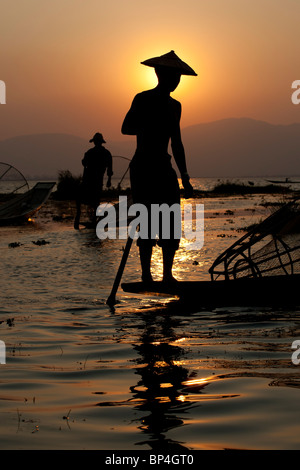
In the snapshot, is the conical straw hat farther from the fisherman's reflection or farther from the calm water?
the fisherman's reflection

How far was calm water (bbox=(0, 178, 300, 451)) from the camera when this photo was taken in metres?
3.59

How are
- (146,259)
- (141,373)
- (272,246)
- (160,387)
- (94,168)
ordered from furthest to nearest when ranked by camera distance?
(94,168) → (272,246) → (146,259) → (141,373) → (160,387)

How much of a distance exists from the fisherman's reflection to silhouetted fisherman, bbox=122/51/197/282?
5.40 feet

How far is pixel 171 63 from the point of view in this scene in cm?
725

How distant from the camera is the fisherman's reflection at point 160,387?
3637 millimetres

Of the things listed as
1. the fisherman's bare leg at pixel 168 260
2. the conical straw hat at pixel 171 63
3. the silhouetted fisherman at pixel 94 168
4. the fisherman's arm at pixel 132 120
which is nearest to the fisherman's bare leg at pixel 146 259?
the fisherman's bare leg at pixel 168 260

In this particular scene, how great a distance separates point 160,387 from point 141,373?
41cm

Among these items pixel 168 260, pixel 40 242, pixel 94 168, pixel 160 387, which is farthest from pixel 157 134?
pixel 94 168

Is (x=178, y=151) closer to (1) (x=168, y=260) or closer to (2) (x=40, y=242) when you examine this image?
(1) (x=168, y=260)

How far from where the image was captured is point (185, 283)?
7.43 m

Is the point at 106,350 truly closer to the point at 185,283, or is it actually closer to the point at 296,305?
the point at 185,283

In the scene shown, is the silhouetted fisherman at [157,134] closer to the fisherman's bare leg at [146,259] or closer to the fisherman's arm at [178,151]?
the fisherman's arm at [178,151]
